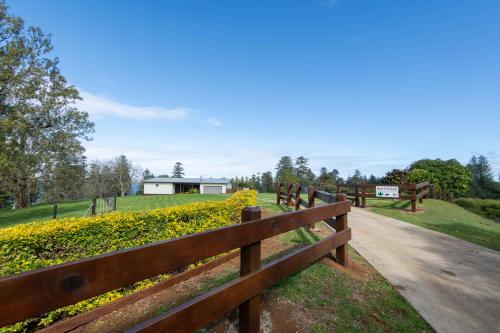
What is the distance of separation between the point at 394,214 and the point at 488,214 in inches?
261

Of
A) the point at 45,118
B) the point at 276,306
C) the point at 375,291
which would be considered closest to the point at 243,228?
the point at 276,306

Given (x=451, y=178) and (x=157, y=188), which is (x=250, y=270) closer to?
(x=451, y=178)

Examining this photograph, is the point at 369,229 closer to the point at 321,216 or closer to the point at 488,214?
the point at 321,216

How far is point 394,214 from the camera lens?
1016cm

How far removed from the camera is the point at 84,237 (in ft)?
15.0

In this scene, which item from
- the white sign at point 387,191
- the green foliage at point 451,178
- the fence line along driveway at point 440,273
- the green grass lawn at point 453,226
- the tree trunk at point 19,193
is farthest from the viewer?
the tree trunk at point 19,193

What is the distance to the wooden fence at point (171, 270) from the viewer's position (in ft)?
3.34

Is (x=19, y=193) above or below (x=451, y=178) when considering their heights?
below

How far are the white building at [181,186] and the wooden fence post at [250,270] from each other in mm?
46745

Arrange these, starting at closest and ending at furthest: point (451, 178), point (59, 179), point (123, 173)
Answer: point (451, 178)
point (59, 179)
point (123, 173)

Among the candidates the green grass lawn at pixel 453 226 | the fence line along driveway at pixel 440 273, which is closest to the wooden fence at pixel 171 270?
the fence line along driveway at pixel 440 273

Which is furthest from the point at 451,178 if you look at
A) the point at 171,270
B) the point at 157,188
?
the point at 157,188

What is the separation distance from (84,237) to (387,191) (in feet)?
36.8

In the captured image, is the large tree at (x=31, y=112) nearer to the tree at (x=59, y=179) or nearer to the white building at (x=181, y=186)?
the tree at (x=59, y=179)
